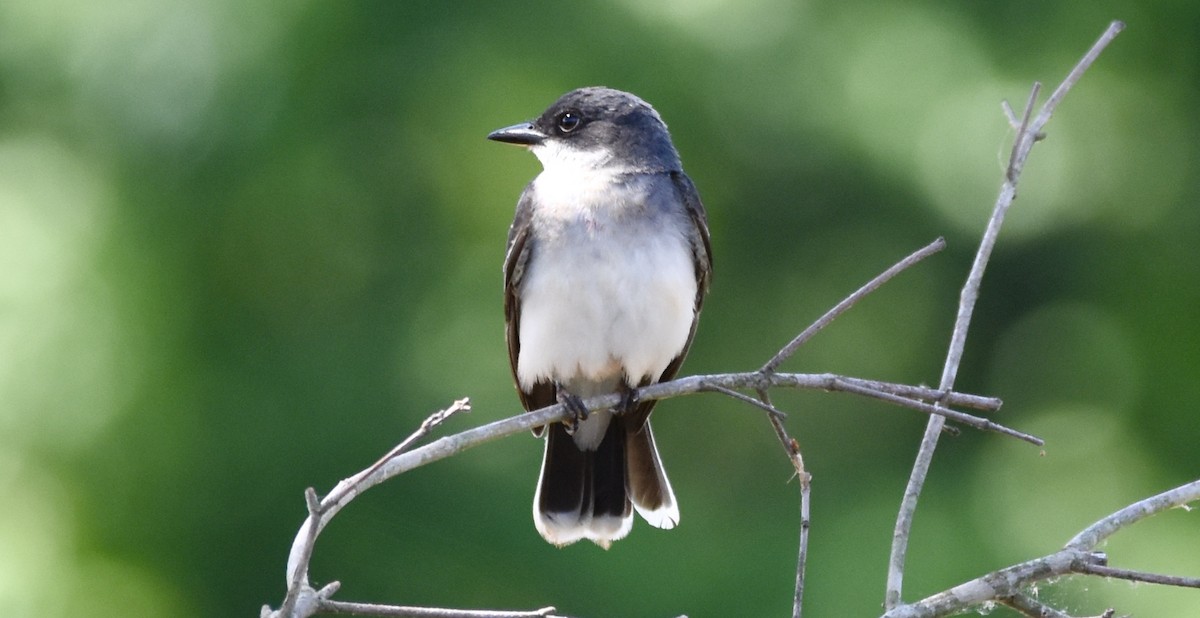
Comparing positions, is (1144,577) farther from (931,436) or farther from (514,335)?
(514,335)

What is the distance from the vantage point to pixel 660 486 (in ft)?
15.1

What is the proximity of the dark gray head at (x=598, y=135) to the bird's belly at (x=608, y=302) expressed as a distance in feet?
1.37

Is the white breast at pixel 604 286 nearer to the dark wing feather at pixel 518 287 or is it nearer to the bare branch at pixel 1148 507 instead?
the dark wing feather at pixel 518 287

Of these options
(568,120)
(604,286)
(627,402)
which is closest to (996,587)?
(627,402)

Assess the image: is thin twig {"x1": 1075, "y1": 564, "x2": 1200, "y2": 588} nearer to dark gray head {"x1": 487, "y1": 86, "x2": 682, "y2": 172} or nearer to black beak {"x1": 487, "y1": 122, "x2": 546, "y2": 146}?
dark gray head {"x1": 487, "y1": 86, "x2": 682, "y2": 172}

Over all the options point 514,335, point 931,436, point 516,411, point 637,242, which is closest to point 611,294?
point 637,242

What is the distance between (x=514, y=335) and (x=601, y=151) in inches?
25.6

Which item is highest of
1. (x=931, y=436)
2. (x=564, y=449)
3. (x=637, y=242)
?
(x=637, y=242)

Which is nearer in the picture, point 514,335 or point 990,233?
point 990,233

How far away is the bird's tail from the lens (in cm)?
461

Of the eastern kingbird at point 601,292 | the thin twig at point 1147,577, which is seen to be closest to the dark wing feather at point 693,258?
the eastern kingbird at point 601,292

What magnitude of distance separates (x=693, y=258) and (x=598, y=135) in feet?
1.85

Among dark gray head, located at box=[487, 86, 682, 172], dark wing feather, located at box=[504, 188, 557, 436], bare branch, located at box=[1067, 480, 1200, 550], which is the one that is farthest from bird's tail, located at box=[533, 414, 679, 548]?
bare branch, located at box=[1067, 480, 1200, 550]

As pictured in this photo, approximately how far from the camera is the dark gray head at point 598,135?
4.62 metres
